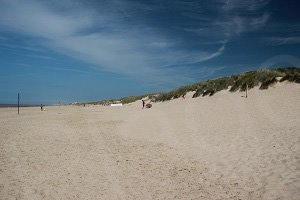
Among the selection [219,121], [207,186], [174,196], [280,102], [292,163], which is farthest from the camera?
[280,102]

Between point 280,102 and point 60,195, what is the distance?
1530 cm

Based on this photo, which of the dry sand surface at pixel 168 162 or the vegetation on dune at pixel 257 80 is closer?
the dry sand surface at pixel 168 162

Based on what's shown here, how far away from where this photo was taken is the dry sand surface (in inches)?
273

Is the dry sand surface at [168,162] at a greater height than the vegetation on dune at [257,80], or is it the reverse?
the vegetation on dune at [257,80]

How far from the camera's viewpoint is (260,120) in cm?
1453

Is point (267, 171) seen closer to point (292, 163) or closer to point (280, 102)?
point (292, 163)

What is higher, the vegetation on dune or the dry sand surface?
the vegetation on dune

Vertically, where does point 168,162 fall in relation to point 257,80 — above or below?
below

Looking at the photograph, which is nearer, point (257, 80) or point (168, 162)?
point (168, 162)

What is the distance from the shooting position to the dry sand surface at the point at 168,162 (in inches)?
273

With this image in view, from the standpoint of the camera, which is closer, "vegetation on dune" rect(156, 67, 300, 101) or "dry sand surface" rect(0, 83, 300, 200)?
"dry sand surface" rect(0, 83, 300, 200)

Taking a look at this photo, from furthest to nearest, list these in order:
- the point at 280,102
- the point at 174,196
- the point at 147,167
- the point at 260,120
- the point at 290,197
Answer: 1. the point at 280,102
2. the point at 260,120
3. the point at 147,167
4. the point at 174,196
5. the point at 290,197

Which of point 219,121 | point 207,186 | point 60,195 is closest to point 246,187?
point 207,186

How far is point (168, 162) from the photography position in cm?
958
